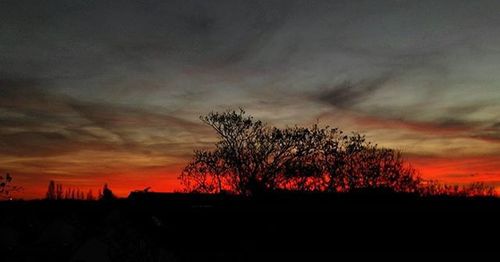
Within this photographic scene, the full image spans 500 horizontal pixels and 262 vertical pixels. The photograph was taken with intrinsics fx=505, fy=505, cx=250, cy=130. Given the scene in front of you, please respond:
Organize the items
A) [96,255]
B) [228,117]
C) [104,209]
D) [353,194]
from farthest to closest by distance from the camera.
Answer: [228,117] < [104,209] < [353,194] < [96,255]

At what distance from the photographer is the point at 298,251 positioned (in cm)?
1236

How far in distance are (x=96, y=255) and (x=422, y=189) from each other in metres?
39.5

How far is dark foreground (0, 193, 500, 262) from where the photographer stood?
456 inches

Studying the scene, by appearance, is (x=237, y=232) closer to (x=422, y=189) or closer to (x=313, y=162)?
(x=313, y=162)

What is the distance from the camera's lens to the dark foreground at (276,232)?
11.6 meters

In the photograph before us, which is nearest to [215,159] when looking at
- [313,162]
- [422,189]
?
[313,162]

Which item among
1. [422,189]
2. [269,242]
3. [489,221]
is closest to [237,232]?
[269,242]

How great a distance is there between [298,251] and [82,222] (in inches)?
330

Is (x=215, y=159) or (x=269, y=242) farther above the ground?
(x=215, y=159)

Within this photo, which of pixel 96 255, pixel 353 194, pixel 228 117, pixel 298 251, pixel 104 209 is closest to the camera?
pixel 96 255

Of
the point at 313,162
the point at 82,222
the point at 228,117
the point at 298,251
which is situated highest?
the point at 228,117

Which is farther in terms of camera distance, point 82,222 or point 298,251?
point 82,222

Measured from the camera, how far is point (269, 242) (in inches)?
487

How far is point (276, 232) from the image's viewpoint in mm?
12203
